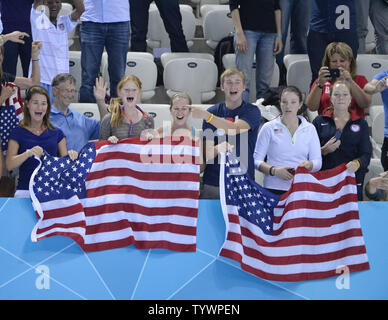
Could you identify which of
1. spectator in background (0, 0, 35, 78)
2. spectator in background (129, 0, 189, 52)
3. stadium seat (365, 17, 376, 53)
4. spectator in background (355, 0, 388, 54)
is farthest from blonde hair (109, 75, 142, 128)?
stadium seat (365, 17, 376, 53)

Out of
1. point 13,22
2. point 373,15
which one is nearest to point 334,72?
point 373,15

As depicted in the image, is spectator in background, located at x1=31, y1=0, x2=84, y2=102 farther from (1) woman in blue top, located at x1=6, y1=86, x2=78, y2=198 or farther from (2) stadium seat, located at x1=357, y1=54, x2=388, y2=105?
(2) stadium seat, located at x1=357, y1=54, x2=388, y2=105

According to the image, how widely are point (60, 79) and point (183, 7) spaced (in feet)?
10.6

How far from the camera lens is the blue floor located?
4.61 meters

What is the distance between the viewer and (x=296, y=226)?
482 cm

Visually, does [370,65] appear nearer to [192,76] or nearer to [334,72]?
[334,72]

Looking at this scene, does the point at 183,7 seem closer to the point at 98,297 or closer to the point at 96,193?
the point at 96,193

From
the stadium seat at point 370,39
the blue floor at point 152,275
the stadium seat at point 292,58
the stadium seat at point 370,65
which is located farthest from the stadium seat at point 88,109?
the stadium seat at point 370,39

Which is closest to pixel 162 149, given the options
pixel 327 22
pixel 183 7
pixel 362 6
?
pixel 327 22

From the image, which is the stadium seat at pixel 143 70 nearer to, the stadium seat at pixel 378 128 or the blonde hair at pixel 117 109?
the blonde hair at pixel 117 109

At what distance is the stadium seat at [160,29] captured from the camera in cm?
854

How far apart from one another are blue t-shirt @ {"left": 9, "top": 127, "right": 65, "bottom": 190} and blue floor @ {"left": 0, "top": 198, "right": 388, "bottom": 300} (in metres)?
0.60

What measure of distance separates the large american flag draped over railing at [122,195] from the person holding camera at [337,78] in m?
1.54

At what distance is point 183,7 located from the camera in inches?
350
